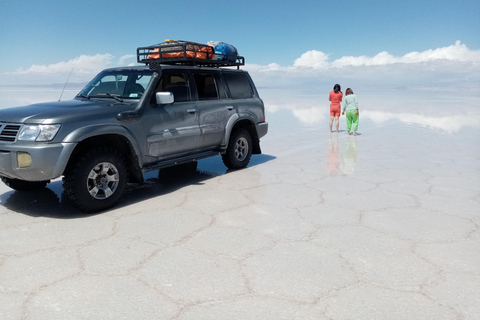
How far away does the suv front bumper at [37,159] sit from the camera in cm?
414

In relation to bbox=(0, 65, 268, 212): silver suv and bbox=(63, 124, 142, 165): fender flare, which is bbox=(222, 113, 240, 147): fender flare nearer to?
bbox=(0, 65, 268, 212): silver suv

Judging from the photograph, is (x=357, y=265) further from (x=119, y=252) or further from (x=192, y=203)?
(x=192, y=203)

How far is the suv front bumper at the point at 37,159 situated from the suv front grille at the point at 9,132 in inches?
3.5

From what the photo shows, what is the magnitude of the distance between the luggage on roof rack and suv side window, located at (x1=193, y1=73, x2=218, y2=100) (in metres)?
0.22

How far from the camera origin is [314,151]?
887cm

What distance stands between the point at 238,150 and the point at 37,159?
361 centimetres

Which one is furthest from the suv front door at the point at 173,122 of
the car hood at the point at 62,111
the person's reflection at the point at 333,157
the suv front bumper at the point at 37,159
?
the person's reflection at the point at 333,157

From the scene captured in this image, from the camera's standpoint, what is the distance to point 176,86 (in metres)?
5.75

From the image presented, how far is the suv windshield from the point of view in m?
5.38

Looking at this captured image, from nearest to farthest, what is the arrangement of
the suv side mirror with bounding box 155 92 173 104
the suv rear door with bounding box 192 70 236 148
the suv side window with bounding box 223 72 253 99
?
the suv side mirror with bounding box 155 92 173 104 → the suv rear door with bounding box 192 70 236 148 → the suv side window with bounding box 223 72 253 99

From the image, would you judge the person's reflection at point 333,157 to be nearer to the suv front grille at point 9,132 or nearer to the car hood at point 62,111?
the car hood at point 62,111

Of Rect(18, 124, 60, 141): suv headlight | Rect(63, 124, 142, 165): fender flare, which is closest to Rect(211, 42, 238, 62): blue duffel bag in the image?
Rect(63, 124, 142, 165): fender flare

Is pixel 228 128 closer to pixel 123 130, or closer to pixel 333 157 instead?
pixel 123 130

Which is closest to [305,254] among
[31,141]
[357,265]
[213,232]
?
[357,265]
